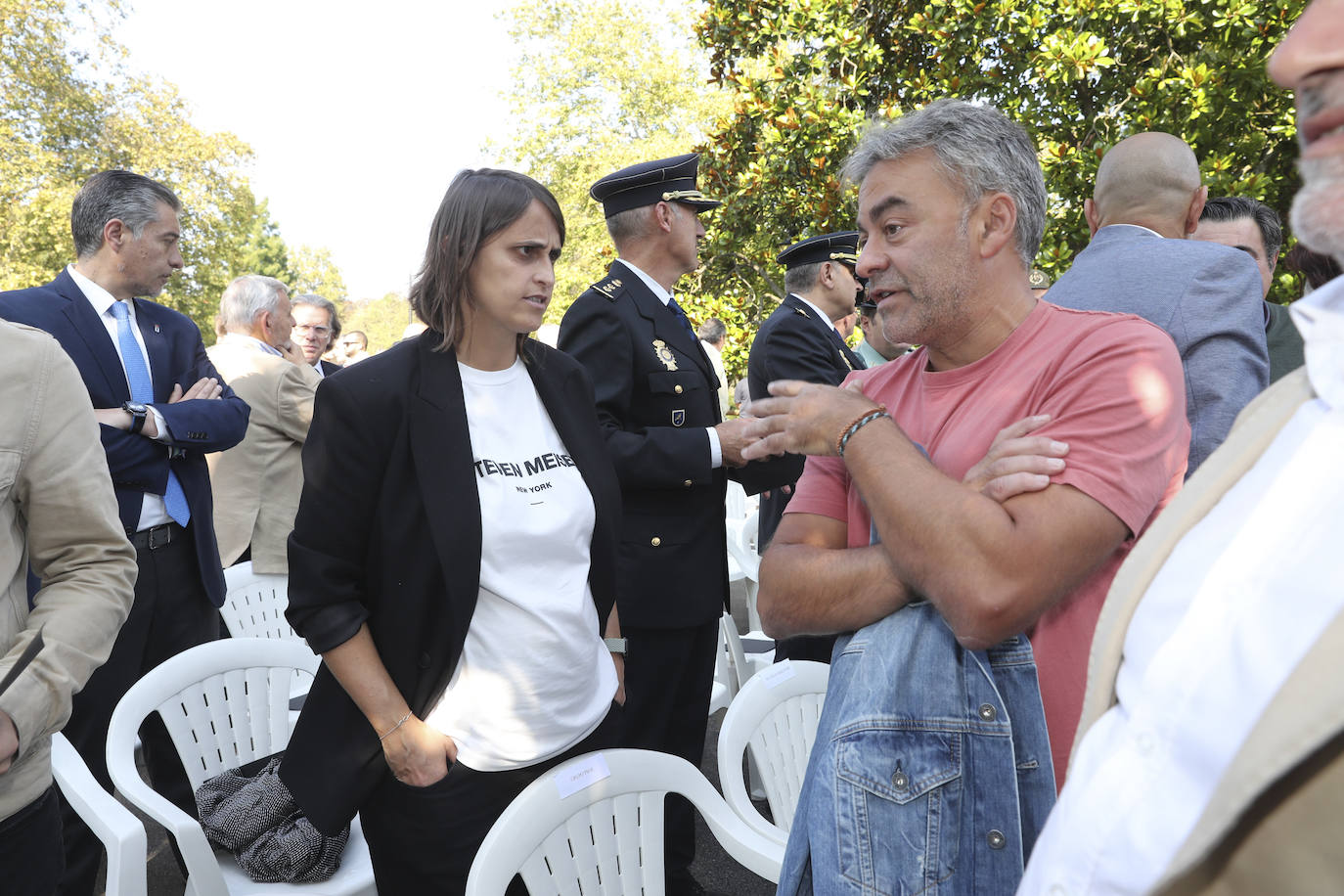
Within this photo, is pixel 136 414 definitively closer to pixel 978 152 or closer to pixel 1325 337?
pixel 978 152

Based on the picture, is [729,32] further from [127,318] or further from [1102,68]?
[127,318]

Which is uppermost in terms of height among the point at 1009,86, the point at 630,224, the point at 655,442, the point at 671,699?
the point at 1009,86

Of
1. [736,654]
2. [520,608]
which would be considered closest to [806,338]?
[736,654]

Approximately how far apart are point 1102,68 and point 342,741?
7083mm

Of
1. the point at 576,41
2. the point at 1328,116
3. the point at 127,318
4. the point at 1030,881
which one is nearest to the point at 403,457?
the point at 1030,881

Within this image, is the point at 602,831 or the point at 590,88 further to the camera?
the point at 590,88

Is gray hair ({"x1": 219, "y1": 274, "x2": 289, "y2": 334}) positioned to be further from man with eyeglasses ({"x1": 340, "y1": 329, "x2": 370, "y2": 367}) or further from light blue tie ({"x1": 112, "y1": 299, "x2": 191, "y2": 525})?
man with eyeglasses ({"x1": 340, "y1": 329, "x2": 370, "y2": 367})

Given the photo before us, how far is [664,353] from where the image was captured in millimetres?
3117

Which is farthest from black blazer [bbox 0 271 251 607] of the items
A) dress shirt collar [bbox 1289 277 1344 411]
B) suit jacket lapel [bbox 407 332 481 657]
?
dress shirt collar [bbox 1289 277 1344 411]

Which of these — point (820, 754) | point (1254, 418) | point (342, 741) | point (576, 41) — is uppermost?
point (576, 41)

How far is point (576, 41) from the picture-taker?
2603 cm

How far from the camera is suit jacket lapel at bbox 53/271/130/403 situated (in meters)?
3.29

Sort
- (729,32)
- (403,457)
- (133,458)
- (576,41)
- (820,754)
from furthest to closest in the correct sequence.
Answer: (576,41) < (729,32) < (133,458) < (403,457) < (820,754)

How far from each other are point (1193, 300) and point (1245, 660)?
5.65ft
